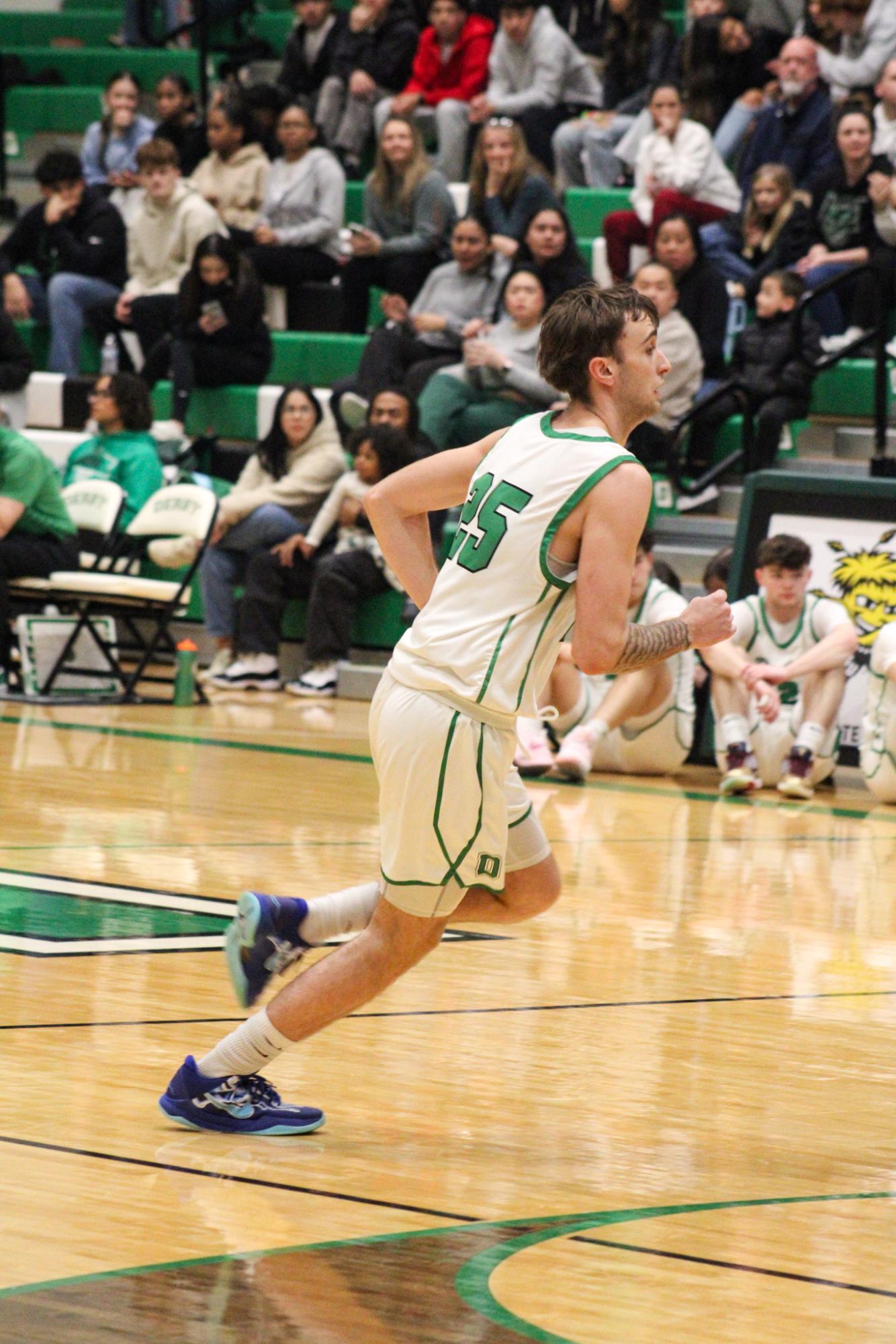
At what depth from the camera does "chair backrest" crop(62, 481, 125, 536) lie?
37.6 ft

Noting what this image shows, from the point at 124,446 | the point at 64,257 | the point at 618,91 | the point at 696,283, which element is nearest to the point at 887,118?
the point at 696,283

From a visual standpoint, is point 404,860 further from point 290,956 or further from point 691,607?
point 691,607

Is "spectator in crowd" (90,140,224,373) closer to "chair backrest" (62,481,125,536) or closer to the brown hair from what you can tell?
"chair backrest" (62,481,125,536)

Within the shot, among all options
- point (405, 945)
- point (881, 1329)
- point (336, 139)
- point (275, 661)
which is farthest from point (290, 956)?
point (336, 139)

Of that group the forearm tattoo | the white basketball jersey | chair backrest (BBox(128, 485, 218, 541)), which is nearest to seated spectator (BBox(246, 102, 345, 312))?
chair backrest (BBox(128, 485, 218, 541))

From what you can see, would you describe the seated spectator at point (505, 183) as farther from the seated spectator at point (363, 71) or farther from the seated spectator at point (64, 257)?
the seated spectator at point (64, 257)

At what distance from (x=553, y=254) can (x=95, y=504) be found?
293 centimetres

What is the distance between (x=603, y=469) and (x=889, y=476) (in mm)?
7439

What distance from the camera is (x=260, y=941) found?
3580 mm

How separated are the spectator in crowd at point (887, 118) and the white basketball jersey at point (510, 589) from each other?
29.2 ft

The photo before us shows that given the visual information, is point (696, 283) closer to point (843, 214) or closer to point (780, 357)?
point (780, 357)

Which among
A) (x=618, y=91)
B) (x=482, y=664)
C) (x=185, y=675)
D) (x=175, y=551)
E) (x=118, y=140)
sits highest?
(x=618, y=91)

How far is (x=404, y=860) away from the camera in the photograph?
11.3 feet

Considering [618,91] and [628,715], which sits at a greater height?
[618,91]
